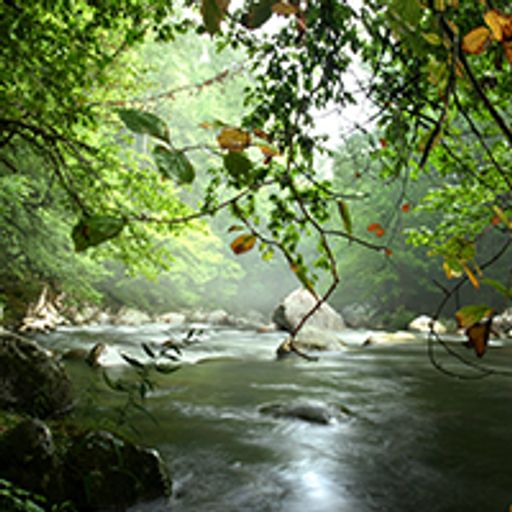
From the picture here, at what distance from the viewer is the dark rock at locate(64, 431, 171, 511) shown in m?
2.74

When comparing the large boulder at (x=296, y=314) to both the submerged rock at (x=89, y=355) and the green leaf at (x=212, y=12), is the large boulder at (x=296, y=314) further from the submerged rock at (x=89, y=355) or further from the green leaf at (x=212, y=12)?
the green leaf at (x=212, y=12)

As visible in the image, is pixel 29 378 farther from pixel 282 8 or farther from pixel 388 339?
pixel 388 339

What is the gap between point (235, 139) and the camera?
2.10 ft

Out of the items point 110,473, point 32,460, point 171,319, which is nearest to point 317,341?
point 110,473

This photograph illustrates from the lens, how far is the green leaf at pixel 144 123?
497 millimetres

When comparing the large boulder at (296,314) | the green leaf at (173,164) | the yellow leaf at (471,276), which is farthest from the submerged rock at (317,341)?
the green leaf at (173,164)

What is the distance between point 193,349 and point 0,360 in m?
→ 6.72

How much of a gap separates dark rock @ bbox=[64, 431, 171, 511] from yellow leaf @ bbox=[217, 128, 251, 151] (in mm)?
2577

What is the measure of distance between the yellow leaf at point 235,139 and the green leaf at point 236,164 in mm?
58

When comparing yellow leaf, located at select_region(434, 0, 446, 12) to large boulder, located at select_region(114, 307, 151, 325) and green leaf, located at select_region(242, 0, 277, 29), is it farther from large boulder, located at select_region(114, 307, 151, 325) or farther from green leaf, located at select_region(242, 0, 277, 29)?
large boulder, located at select_region(114, 307, 151, 325)

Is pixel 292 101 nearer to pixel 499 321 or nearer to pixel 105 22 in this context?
pixel 105 22

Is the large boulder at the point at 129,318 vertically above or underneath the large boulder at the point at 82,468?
underneath

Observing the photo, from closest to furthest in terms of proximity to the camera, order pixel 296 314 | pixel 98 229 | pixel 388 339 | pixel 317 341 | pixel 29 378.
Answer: pixel 98 229 < pixel 29 378 < pixel 317 341 < pixel 388 339 < pixel 296 314

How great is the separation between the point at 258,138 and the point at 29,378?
485cm
